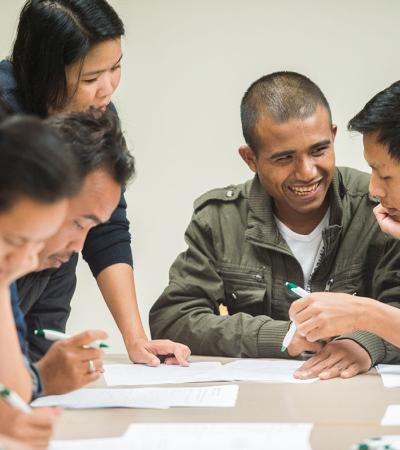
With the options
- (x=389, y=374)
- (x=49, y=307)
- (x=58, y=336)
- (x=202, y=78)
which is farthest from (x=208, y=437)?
(x=202, y=78)

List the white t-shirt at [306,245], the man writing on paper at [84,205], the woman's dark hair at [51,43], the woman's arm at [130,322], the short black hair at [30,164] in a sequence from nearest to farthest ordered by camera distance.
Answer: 1. the short black hair at [30,164]
2. the man writing on paper at [84,205]
3. the woman's dark hair at [51,43]
4. the woman's arm at [130,322]
5. the white t-shirt at [306,245]

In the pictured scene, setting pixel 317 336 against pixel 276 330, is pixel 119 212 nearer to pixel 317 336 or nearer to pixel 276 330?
pixel 276 330

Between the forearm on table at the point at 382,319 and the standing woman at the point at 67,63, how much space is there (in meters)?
0.43

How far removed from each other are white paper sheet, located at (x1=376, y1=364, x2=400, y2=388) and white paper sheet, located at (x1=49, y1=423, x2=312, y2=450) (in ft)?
1.28

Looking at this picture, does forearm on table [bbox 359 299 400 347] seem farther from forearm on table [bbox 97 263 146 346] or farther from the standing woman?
forearm on table [bbox 97 263 146 346]

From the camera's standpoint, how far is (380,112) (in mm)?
1829

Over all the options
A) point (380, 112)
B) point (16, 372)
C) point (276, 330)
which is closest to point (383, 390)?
point (276, 330)

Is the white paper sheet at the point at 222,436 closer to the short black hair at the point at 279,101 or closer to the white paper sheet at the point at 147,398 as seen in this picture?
the white paper sheet at the point at 147,398

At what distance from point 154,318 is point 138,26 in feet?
4.67

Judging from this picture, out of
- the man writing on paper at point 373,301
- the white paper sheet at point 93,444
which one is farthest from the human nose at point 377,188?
the white paper sheet at point 93,444

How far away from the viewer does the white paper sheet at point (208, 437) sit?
123 cm

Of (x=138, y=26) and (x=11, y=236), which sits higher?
(x=138, y=26)

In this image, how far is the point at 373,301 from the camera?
1.79 meters

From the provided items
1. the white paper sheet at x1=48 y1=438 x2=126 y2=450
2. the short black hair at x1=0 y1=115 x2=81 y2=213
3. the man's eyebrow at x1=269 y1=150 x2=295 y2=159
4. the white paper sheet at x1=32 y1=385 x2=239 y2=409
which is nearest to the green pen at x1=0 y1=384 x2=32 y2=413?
the white paper sheet at x1=48 y1=438 x2=126 y2=450
